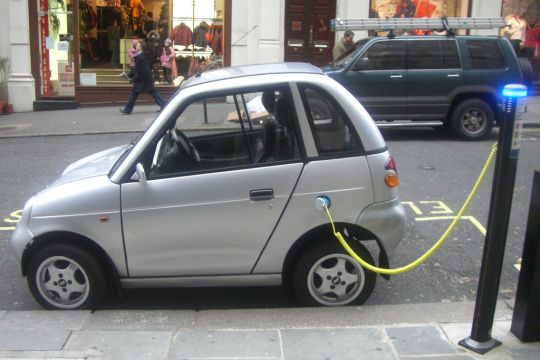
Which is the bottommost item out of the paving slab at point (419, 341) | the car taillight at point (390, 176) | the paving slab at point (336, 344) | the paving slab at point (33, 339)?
the paving slab at point (33, 339)

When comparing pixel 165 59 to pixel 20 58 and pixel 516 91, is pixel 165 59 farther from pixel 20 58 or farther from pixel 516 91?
pixel 516 91

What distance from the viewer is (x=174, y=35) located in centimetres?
1702

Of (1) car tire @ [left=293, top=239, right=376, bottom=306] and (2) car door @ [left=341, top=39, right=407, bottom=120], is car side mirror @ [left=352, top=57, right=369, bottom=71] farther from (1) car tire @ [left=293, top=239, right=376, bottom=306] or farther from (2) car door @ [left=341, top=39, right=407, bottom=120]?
(1) car tire @ [left=293, top=239, right=376, bottom=306]

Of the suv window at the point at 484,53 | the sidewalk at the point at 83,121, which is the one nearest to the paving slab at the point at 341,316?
the suv window at the point at 484,53

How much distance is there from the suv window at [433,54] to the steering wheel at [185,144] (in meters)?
7.47

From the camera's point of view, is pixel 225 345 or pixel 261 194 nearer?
pixel 225 345

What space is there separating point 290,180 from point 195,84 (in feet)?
3.33

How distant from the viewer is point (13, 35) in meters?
15.7

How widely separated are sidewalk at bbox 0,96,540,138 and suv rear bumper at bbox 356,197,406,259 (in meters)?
9.03

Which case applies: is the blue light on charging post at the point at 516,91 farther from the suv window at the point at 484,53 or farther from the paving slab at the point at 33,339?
the suv window at the point at 484,53

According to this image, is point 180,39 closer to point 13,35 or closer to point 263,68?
point 13,35

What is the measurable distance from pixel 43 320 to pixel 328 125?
2.40 meters

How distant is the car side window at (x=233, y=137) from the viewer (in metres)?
4.55

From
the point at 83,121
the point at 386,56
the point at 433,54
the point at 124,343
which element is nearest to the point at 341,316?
the point at 124,343
